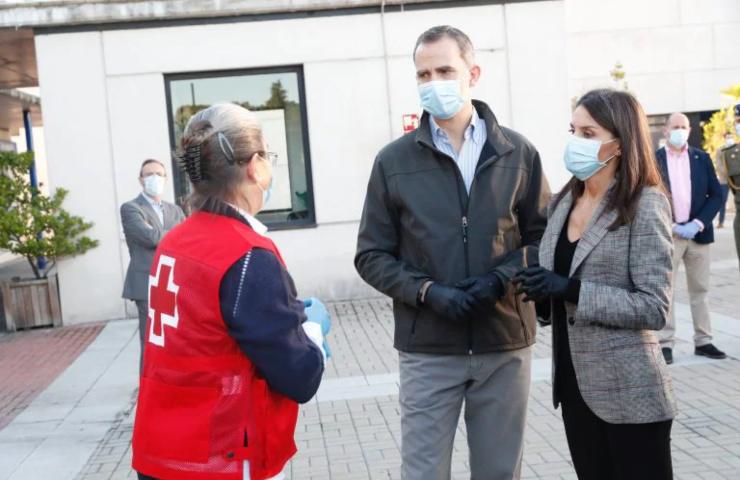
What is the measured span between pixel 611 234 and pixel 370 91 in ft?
31.5

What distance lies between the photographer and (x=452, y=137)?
3.70 m

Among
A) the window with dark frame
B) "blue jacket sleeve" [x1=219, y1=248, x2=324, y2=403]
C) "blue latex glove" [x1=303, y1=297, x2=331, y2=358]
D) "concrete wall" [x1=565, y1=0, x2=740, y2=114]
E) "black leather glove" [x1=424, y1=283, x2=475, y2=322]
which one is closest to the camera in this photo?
"blue jacket sleeve" [x1=219, y1=248, x2=324, y2=403]

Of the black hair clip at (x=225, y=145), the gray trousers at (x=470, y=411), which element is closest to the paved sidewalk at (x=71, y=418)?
the gray trousers at (x=470, y=411)

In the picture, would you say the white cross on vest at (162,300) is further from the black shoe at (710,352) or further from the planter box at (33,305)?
the planter box at (33,305)

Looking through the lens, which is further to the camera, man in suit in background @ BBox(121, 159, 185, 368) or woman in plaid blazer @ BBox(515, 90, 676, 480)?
man in suit in background @ BBox(121, 159, 185, 368)

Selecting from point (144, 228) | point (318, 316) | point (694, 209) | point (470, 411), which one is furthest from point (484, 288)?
point (694, 209)

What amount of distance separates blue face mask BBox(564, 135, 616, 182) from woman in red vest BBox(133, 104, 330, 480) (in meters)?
1.31

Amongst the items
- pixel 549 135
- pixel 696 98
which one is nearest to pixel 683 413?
pixel 549 135

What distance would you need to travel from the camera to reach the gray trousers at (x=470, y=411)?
11.6ft

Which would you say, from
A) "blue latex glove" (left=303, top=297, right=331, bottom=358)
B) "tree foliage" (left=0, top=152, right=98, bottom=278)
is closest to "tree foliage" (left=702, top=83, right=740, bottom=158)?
"tree foliage" (left=0, top=152, right=98, bottom=278)

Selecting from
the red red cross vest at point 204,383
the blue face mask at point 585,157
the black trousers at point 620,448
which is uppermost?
the blue face mask at point 585,157

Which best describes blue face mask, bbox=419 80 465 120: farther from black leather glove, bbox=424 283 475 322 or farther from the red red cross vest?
the red red cross vest

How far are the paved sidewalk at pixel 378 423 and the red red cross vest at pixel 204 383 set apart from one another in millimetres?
2935

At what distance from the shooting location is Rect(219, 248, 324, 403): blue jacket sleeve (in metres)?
2.54
